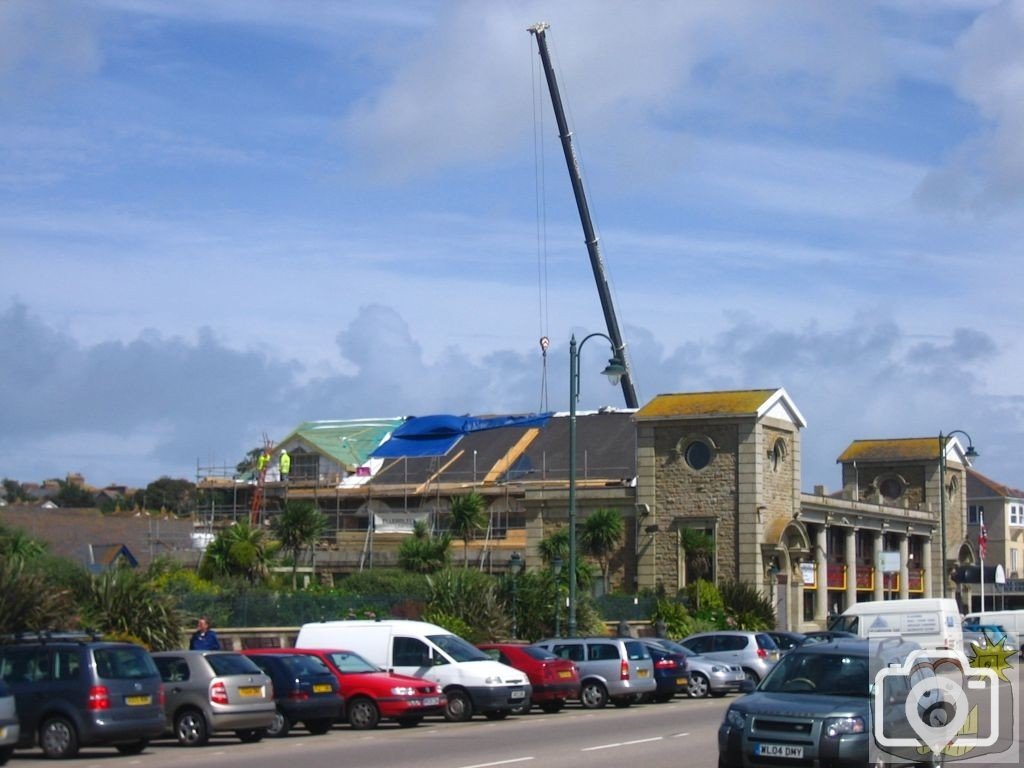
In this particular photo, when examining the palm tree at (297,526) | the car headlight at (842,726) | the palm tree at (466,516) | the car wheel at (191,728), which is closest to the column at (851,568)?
the palm tree at (466,516)

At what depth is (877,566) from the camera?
209 ft

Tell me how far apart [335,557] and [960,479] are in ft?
101

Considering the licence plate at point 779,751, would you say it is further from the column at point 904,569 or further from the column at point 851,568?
the column at point 904,569

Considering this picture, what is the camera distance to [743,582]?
53719mm

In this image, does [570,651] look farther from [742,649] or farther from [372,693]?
[372,693]

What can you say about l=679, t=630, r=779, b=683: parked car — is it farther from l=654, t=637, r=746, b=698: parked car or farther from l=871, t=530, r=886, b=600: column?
l=871, t=530, r=886, b=600: column

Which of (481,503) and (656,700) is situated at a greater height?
(481,503)

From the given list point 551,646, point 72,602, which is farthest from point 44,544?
point 551,646

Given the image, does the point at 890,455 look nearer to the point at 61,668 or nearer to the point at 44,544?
the point at 44,544

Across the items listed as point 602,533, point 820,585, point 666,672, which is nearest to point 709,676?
point 666,672

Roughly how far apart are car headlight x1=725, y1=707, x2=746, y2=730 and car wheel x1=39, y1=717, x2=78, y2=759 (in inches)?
362

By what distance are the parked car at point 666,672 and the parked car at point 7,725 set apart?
55.6ft

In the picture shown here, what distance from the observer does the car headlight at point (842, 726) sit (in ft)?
51.2

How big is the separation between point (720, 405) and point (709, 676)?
69.1 ft
